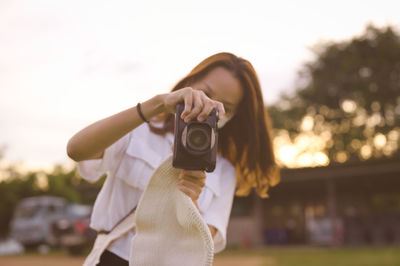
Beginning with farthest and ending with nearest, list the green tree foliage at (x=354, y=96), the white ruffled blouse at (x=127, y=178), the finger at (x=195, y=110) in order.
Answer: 1. the green tree foliage at (x=354, y=96)
2. the white ruffled blouse at (x=127, y=178)
3. the finger at (x=195, y=110)

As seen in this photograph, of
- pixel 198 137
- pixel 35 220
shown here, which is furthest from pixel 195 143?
pixel 35 220

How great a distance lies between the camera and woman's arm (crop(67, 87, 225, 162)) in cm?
135

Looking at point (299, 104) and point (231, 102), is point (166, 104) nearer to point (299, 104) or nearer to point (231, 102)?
point (231, 102)

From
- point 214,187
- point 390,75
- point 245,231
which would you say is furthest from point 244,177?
point 390,75

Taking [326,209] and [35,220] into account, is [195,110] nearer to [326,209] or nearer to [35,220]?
[35,220]

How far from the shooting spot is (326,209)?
24297mm

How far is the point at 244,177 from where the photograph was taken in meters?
2.17

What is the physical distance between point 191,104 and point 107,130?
28cm

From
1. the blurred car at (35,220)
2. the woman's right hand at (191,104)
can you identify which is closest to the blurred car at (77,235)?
the blurred car at (35,220)

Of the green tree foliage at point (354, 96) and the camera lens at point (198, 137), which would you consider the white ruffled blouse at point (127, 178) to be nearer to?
the camera lens at point (198, 137)

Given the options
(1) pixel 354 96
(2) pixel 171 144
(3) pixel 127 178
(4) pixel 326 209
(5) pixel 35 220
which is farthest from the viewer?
(1) pixel 354 96

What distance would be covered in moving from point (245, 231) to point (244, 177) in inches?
798

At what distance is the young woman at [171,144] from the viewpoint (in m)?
1.43

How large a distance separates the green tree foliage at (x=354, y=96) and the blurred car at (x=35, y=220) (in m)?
16.8
